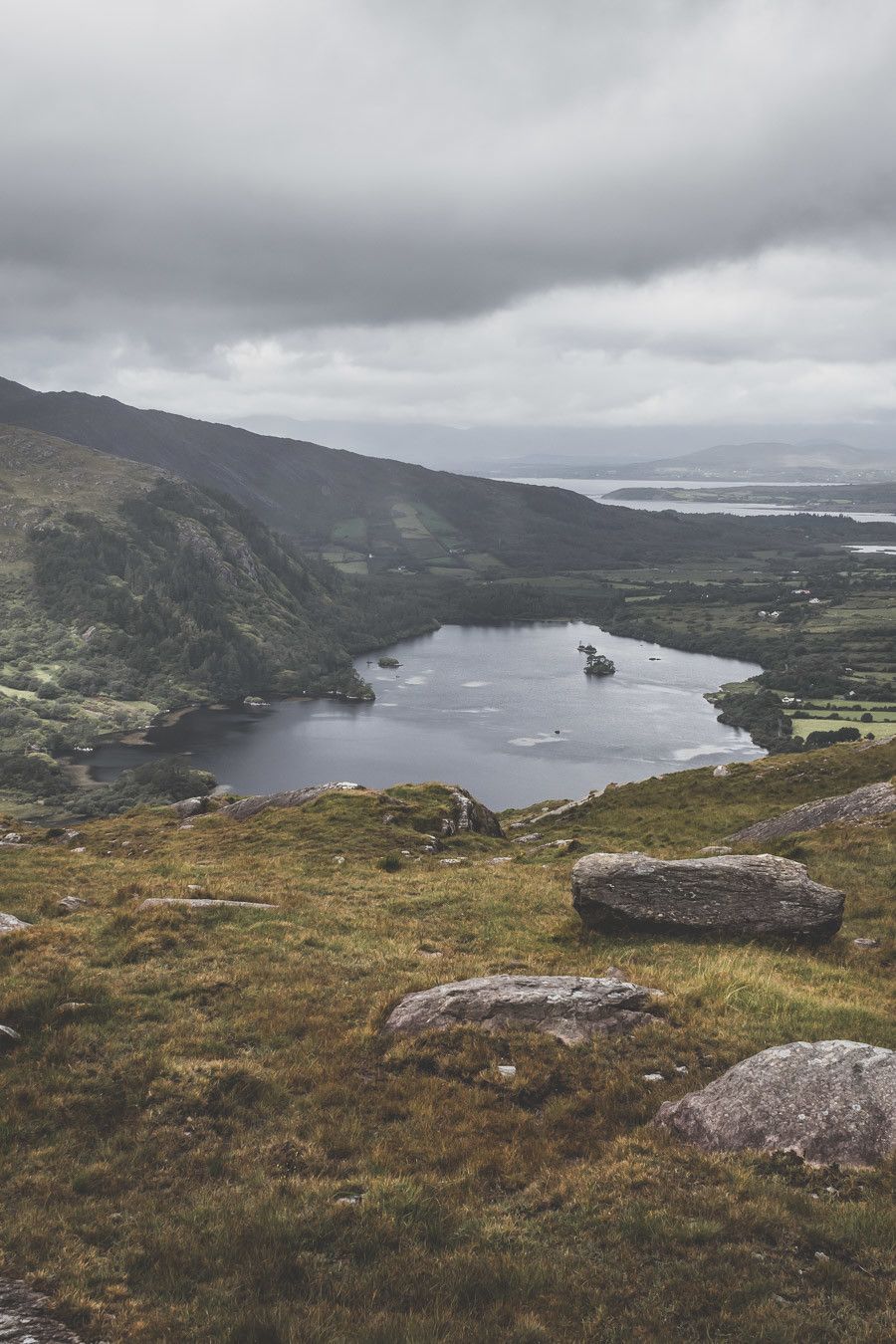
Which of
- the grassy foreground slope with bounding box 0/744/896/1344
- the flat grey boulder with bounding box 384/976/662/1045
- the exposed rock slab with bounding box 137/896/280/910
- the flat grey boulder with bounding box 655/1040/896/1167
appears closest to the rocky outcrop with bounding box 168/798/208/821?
the exposed rock slab with bounding box 137/896/280/910

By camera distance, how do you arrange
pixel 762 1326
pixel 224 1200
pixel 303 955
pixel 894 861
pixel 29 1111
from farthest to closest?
1. pixel 894 861
2. pixel 303 955
3. pixel 29 1111
4. pixel 224 1200
5. pixel 762 1326

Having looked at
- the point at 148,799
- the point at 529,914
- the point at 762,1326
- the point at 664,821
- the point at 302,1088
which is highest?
the point at 762,1326

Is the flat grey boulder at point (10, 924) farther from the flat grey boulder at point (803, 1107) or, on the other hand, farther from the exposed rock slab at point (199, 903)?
the flat grey boulder at point (803, 1107)

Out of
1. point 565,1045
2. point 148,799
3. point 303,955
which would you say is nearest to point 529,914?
point 303,955

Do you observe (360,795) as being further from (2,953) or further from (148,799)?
(148,799)

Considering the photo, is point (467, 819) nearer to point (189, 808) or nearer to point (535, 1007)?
point (189, 808)

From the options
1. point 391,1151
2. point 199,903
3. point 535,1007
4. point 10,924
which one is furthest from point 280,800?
point 391,1151

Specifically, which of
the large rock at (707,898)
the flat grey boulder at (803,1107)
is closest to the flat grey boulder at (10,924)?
the large rock at (707,898)
